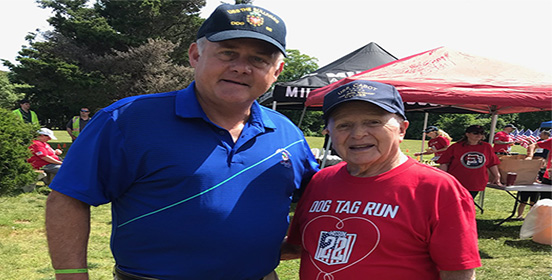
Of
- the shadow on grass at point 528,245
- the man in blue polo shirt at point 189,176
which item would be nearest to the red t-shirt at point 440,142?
the shadow on grass at point 528,245

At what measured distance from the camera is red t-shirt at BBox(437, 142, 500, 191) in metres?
6.43

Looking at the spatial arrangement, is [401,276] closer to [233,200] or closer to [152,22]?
[233,200]

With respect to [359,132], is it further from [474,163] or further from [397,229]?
[474,163]

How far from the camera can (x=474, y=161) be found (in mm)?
6453

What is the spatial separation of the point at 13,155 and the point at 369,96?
7809 millimetres

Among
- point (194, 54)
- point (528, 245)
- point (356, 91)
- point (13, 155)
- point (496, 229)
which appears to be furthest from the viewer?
point (13, 155)

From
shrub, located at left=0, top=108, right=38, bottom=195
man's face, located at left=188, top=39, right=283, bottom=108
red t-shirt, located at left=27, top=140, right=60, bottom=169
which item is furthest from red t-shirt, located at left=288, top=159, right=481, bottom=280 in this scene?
red t-shirt, located at left=27, top=140, right=60, bottom=169

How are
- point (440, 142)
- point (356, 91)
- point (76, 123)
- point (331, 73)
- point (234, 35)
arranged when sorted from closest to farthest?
point (234, 35)
point (356, 91)
point (440, 142)
point (331, 73)
point (76, 123)

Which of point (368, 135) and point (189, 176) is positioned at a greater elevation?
point (368, 135)

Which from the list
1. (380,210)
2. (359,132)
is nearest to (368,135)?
(359,132)

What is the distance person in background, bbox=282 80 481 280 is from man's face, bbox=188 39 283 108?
1.17 feet

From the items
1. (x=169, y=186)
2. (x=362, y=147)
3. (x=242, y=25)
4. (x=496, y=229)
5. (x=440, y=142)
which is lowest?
(x=496, y=229)

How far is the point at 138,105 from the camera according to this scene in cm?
156

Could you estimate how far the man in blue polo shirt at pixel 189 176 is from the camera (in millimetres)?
1479
